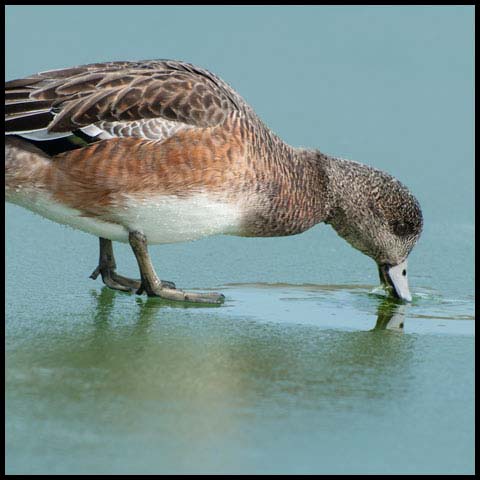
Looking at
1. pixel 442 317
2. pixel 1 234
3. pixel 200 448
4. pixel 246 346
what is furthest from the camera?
pixel 1 234

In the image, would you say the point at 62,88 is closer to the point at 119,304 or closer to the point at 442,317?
the point at 119,304

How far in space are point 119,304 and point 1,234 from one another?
87 cm

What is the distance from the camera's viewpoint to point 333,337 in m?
5.07

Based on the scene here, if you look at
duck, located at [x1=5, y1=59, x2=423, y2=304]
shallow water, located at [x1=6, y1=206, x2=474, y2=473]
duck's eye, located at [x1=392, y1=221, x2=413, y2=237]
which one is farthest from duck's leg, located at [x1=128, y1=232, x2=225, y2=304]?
duck's eye, located at [x1=392, y1=221, x2=413, y2=237]

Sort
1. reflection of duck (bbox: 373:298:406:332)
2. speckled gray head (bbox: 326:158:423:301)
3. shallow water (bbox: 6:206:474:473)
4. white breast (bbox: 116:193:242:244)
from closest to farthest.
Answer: shallow water (bbox: 6:206:474:473)
reflection of duck (bbox: 373:298:406:332)
white breast (bbox: 116:193:242:244)
speckled gray head (bbox: 326:158:423:301)

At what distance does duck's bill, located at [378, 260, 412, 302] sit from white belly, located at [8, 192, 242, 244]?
982mm

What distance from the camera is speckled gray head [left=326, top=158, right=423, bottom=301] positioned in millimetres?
6344

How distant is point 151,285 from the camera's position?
5867 mm

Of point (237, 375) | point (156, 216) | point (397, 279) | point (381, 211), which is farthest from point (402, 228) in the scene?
point (237, 375)

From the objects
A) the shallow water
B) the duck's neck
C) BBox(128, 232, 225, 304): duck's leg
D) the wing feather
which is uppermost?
the wing feather

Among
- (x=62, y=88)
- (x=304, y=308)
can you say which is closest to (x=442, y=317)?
(x=304, y=308)

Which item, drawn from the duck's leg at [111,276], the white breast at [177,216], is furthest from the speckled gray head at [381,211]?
the duck's leg at [111,276]

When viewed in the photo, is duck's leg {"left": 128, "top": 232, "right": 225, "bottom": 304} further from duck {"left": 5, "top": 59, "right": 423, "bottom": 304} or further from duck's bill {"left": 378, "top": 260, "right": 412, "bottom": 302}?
duck's bill {"left": 378, "top": 260, "right": 412, "bottom": 302}

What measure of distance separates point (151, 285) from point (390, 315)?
132cm
